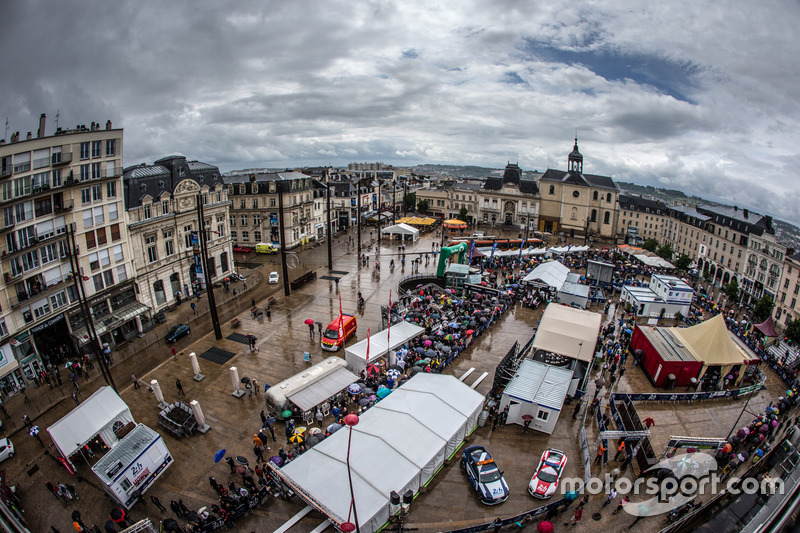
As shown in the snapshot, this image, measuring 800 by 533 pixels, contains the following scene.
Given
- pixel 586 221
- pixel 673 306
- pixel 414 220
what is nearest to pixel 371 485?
pixel 673 306

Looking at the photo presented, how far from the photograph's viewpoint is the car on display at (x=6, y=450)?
19111 mm

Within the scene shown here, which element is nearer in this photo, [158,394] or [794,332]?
[158,394]

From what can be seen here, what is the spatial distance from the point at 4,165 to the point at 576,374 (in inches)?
1440

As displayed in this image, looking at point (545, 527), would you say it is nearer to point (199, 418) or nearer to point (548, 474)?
point (548, 474)

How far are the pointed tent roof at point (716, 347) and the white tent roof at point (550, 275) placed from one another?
14.3m

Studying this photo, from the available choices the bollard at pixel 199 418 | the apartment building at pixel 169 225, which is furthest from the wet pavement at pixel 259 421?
the apartment building at pixel 169 225

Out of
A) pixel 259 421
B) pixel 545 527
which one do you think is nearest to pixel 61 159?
pixel 259 421

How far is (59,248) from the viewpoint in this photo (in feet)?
88.7

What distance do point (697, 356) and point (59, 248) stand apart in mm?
43431

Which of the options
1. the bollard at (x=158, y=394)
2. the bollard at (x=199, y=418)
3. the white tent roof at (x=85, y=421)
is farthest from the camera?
the bollard at (x=158, y=394)

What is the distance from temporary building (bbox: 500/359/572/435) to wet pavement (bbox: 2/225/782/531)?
75cm

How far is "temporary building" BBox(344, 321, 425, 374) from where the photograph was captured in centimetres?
2530

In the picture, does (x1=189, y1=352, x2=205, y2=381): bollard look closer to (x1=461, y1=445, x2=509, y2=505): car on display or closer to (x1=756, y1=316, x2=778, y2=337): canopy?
(x1=461, y1=445, x2=509, y2=505): car on display

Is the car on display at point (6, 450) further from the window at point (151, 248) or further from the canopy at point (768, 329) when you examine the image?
the canopy at point (768, 329)
